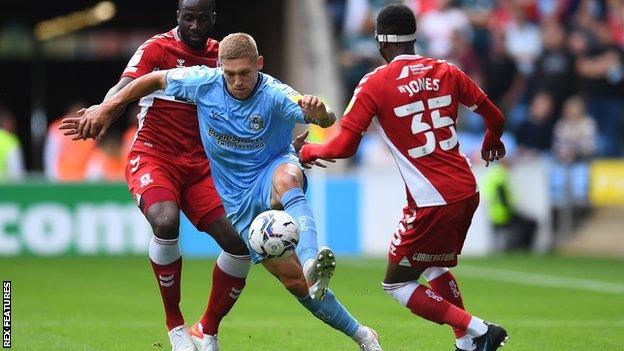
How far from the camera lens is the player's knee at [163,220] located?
28.7 feet

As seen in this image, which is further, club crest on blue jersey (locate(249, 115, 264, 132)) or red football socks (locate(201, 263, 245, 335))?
red football socks (locate(201, 263, 245, 335))

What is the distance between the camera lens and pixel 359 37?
23.5m

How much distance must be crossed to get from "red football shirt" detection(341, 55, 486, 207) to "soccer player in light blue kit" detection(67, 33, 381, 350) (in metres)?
0.37

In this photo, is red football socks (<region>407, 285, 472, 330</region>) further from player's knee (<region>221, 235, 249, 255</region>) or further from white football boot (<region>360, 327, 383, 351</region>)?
player's knee (<region>221, 235, 249, 255</region>)

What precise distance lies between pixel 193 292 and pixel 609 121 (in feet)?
32.4

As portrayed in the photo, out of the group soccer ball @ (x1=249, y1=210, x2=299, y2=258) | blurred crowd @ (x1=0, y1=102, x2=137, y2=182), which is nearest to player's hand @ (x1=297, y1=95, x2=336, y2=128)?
soccer ball @ (x1=249, y1=210, x2=299, y2=258)

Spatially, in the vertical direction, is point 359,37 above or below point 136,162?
below

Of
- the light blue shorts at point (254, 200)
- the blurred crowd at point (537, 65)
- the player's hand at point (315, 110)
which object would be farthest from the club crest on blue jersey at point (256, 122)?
the blurred crowd at point (537, 65)

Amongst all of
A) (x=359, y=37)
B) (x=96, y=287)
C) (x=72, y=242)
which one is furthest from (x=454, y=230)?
(x=359, y=37)

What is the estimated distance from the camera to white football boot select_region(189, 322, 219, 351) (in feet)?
30.1

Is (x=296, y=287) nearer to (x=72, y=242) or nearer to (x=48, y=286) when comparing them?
(x=48, y=286)

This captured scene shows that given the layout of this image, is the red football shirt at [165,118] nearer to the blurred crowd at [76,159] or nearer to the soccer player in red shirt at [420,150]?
the soccer player in red shirt at [420,150]

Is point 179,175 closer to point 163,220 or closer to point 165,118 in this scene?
point 165,118

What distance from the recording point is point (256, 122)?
872 centimetres
